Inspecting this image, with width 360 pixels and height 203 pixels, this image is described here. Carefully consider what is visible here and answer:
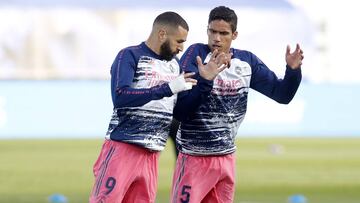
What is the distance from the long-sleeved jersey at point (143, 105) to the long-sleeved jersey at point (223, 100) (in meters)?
0.20

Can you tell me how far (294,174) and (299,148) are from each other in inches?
270

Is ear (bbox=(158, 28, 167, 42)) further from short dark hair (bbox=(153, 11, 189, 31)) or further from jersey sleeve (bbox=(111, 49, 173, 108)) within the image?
jersey sleeve (bbox=(111, 49, 173, 108))

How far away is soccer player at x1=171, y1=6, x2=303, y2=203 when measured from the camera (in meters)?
10.1

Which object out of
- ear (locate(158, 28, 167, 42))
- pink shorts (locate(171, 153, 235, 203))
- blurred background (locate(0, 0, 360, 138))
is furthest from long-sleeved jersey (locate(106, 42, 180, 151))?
blurred background (locate(0, 0, 360, 138))

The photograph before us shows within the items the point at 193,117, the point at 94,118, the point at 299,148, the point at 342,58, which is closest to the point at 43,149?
the point at 94,118

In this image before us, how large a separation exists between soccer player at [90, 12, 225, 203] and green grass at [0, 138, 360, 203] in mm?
6894

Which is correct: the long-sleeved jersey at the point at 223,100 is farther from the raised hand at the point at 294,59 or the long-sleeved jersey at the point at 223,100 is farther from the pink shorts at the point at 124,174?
the pink shorts at the point at 124,174

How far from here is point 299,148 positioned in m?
29.1

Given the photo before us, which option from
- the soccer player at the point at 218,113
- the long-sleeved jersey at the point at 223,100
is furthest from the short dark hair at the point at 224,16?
the long-sleeved jersey at the point at 223,100

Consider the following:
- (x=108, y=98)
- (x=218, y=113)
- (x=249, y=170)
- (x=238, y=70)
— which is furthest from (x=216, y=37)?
(x=108, y=98)

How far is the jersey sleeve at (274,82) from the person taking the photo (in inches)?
403

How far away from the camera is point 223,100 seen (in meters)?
10.1

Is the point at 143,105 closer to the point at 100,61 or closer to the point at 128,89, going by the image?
the point at 128,89

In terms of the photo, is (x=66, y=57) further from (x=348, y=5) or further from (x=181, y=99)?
(x=181, y=99)
